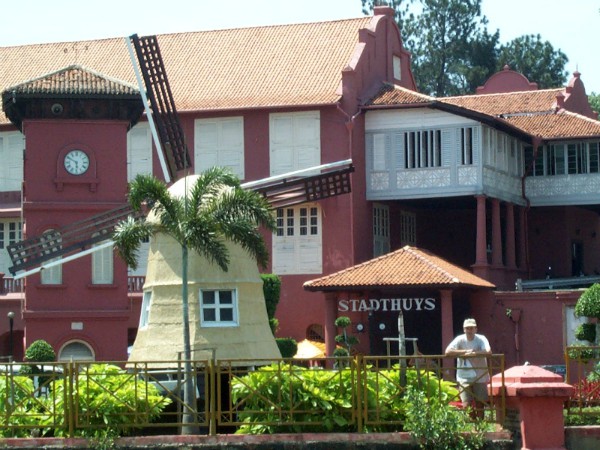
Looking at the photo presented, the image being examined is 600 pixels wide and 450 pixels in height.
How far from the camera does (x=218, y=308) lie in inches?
1168

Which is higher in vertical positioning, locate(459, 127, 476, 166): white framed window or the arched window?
locate(459, 127, 476, 166): white framed window

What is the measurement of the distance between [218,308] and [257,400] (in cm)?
879

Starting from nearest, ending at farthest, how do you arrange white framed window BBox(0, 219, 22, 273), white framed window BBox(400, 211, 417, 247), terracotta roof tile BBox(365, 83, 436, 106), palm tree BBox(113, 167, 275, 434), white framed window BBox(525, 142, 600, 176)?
palm tree BBox(113, 167, 275, 434) → terracotta roof tile BBox(365, 83, 436, 106) → white framed window BBox(525, 142, 600, 176) → white framed window BBox(0, 219, 22, 273) → white framed window BBox(400, 211, 417, 247)

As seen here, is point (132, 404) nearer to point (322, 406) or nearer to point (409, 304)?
point (322, 406)

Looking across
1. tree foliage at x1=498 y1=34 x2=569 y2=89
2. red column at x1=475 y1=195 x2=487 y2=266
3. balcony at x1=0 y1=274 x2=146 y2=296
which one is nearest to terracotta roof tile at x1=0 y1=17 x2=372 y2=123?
red column at x1=475 y1=195 x2=487 y2=266

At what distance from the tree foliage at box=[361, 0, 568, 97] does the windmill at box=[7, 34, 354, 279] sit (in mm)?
30995

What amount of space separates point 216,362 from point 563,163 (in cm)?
2999

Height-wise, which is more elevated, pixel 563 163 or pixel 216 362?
pixel 563 163

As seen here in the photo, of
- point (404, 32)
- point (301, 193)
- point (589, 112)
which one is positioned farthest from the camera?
point (404, 32)

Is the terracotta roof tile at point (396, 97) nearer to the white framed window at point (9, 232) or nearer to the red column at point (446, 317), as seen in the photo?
the red column at point (446, 317)

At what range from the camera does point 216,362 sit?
2158cm

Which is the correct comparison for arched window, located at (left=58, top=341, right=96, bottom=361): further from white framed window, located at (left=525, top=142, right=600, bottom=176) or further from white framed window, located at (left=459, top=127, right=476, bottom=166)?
white framed window, located at (left=525, top=142, right=600, bottom=176)

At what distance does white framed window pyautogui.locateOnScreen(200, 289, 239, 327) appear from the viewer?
2956cm

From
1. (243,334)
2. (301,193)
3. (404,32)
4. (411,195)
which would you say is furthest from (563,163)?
(404,32)
